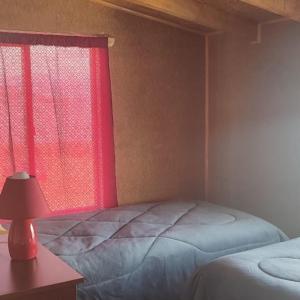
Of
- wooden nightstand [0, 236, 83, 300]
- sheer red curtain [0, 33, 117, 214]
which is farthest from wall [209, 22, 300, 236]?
wooden nightstand [0, 236, 83, 300]

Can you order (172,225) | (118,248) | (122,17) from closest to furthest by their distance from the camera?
(118,248) < (172,225) < (122,17)

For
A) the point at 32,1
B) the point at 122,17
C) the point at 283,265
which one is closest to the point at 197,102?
the point at 122,17

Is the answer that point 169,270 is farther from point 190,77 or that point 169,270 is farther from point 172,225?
point 190,77

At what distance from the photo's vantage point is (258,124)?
338 cm

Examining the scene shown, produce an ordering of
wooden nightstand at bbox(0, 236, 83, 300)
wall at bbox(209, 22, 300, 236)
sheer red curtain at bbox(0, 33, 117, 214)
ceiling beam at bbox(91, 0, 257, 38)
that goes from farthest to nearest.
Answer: wall at bbox(209, 22, 300, 236) < sheer red curtain at bbox(0, 33, 117, 214) < ceiling beam at bbox(91, 0, 257, 38) < wooden nightstand at bbox(0, 236, 83, 300)

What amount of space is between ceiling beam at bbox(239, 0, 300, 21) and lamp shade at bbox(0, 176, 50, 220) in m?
1.55

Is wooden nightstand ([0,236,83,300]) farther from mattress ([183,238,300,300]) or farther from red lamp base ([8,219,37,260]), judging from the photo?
mattress ([183,238,300,300])

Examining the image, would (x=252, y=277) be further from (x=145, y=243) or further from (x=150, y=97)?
(x=150, y=97)

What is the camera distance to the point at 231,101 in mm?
3592

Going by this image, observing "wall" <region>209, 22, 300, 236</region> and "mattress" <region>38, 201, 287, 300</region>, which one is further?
"wall" <region>209, 22, 300, 236</region>

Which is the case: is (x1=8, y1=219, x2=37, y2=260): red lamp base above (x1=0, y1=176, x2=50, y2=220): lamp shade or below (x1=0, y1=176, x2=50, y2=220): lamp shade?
below

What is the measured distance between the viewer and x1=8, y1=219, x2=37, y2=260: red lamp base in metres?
1.86

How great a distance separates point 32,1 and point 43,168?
3.61ft

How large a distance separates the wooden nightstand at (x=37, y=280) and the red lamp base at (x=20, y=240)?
31 millimetres
